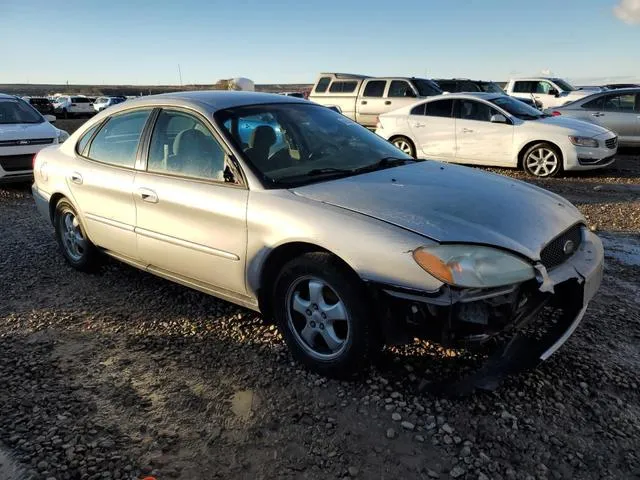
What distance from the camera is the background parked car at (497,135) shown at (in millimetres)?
9016

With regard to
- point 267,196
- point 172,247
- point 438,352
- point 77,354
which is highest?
point 267,196

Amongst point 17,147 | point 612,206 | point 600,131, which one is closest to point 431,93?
point 600,131

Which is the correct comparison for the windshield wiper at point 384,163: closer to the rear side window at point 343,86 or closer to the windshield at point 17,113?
the windshield at point 17,113

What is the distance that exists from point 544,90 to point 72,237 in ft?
57.0

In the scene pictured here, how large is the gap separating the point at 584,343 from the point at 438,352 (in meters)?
0.97

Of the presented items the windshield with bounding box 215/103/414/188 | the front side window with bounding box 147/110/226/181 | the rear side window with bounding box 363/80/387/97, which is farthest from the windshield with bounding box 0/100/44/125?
the rear side window with bounding box 363/80/387/97

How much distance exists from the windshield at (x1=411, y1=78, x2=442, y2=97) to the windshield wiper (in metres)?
11.4

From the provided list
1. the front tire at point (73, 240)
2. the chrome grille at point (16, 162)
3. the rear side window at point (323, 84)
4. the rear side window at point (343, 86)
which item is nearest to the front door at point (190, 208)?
the front tire at point (73, 240)

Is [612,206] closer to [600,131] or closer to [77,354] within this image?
[600,131]

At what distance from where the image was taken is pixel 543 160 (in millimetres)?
9219

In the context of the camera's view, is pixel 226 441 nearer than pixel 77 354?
Yes

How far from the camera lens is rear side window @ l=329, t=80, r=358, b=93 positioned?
1551 centimetres

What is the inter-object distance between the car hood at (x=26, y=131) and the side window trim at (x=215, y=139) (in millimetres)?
6261

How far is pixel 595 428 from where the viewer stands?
2.58m
